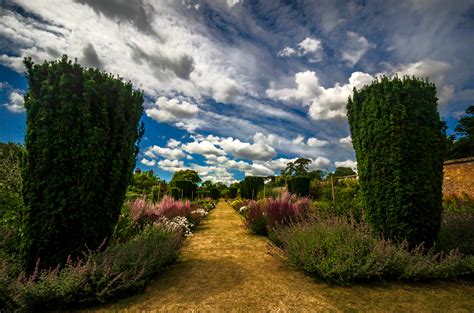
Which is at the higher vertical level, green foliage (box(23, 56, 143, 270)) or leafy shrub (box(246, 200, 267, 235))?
green foliage (box(23, 56, 143, 270))

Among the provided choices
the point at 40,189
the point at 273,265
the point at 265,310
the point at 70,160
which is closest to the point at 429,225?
the point at 273,265

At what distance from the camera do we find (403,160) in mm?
3818

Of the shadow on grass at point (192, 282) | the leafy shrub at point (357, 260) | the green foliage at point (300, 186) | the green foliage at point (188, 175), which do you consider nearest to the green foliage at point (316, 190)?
the green foliage at point (300, 186)

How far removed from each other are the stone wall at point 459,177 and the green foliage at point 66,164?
41.9 ft

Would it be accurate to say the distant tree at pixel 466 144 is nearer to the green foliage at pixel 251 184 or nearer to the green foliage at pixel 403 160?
the green foliage at pixel 251 184

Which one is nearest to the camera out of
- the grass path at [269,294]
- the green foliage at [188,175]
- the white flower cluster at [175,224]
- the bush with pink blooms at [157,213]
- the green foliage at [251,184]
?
the grass path at [269,294]

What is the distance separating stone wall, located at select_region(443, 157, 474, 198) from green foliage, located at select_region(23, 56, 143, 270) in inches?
503

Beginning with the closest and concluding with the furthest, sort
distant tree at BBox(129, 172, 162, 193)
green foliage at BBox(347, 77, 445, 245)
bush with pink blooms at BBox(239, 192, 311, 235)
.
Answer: green foliage at BBox(347, 77, 445, 245), bush with pink blooms at BBox(239, 192, 311, 235), distant tree at BBox(129, 172, 162, 193)

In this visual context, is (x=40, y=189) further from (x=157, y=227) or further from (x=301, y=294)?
(x=301, y=294)

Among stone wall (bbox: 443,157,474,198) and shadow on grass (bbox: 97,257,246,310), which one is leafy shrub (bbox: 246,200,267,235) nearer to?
shadow on grass (bbox: 97,257,246,310)

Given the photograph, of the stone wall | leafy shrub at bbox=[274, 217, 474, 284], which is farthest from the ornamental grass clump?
the stone wall

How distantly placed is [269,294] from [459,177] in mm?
11540

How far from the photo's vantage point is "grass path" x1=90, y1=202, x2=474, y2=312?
2340 mm

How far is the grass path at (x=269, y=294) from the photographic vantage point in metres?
2.34
